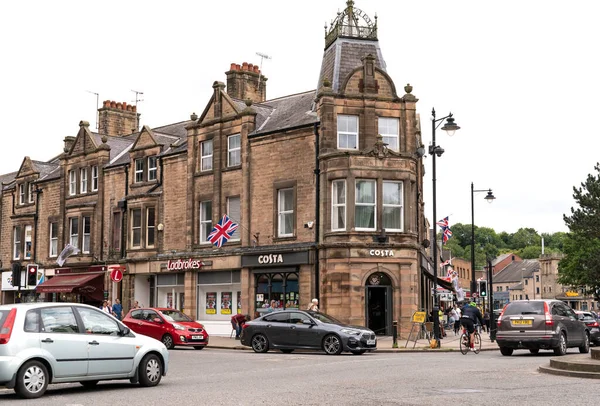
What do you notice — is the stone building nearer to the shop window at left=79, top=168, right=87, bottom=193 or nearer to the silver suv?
the shop window at left=79, top=168, right=87, bottom=193

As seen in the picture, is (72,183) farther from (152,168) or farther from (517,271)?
(517,271)

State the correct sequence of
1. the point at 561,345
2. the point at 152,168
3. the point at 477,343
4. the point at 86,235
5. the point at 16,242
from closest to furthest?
1. the point at 561,345
2. the point at 477,343
3. the point at 152,168
4. the point at 86,235
5. the point at 16,242

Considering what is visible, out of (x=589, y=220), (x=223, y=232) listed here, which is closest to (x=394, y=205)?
(x=223, y=232)

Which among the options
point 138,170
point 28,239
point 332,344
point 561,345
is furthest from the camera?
point 28,239

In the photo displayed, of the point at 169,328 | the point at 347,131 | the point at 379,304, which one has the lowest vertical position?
the point at 169,328

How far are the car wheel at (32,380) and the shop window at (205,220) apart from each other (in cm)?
2493

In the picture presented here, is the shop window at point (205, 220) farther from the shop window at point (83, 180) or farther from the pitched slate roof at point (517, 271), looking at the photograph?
the pitched slate roof at point (517, 271)

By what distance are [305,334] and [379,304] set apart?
8.75 meters

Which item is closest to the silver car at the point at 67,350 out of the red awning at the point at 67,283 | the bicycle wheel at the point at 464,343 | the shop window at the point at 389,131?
the bicycle wheel at the point at 464,343

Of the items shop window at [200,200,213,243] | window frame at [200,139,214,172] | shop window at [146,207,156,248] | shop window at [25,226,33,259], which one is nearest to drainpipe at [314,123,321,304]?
window frame at [200,139,214,172]

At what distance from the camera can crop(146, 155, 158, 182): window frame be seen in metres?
41.0

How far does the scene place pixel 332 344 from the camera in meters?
24.0

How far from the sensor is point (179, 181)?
3925 centimetres

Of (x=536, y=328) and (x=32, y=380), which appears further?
(x=536, y=328)
